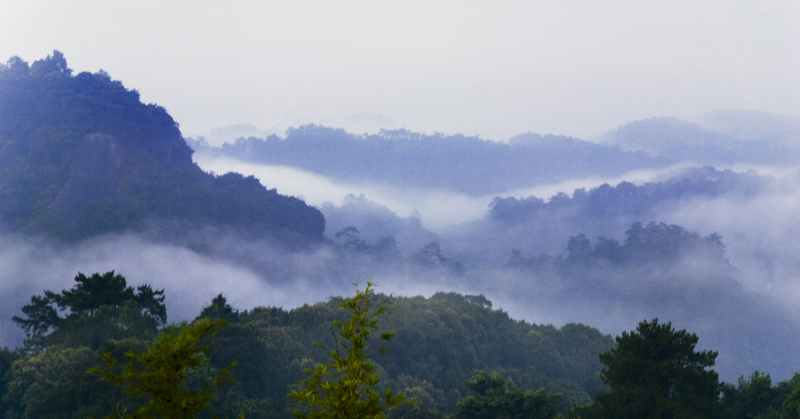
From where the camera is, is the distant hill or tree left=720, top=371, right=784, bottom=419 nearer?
tree left=720, top=371, right=784, bottom=419

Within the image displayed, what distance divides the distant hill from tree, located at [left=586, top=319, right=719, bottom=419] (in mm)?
82448

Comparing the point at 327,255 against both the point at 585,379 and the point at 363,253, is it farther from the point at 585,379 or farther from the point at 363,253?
the point at 585,379

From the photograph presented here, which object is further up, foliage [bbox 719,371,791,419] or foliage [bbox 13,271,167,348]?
foliage [bbox 13,271,167,348]

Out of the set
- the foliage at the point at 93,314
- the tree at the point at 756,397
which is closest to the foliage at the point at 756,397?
the tree at the point at 756,397

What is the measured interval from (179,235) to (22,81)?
41.1m

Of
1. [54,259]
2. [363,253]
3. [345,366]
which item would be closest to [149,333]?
[345,366]

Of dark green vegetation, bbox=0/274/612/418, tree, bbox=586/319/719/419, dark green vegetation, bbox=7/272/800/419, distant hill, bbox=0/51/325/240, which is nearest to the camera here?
dark green vegetation, bbox=7/272/800/419

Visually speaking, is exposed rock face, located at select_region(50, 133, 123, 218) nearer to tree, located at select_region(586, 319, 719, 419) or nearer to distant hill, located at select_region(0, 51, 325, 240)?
A: distant hill, located at select_region(0, 51, 325, 240)

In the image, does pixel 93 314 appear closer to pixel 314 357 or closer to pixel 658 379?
pixel 314 357

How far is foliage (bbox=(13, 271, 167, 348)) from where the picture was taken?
138ft

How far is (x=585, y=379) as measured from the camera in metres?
65.8

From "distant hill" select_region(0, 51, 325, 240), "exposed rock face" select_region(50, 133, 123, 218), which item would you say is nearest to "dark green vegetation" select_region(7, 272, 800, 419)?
"exposed rock face" select_region(50, 133, 123, 218)

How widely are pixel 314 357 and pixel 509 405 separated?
70.3ft

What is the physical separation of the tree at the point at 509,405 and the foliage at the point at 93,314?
21.2 meters
